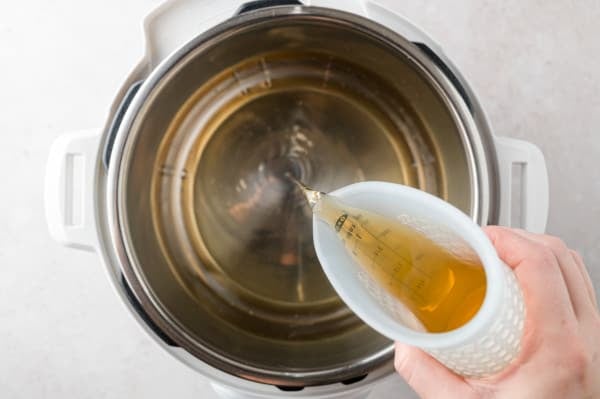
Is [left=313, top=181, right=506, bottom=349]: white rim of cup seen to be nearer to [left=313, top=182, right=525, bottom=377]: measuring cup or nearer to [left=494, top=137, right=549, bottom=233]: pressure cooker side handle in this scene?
[left=313, top=182, right=525, bottom=377]: measuring cup

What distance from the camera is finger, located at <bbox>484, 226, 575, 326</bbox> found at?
457 mm

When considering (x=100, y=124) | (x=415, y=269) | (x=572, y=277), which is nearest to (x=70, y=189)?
(x=100, y=124)

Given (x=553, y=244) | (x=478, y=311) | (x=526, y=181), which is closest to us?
(x=478, y=311)

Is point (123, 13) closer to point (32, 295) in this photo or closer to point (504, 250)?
point (32, 295)

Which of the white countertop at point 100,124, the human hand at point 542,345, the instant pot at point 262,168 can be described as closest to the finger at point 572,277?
the human hand at point 542,345

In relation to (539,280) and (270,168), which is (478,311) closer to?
(539,280)

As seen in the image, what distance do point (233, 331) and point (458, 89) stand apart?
0.38m

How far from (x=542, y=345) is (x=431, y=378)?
88mm

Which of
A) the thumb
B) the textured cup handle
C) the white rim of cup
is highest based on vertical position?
the white rim of cup

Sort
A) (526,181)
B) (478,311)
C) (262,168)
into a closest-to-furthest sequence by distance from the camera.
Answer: (478,311)
(526,181)
(262,168)

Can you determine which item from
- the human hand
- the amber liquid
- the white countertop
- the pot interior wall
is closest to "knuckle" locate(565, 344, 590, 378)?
the human hand

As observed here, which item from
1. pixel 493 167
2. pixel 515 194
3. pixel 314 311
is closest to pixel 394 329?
pixel 493 167

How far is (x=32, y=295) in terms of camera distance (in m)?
0.84

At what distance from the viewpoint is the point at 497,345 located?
0.41m
